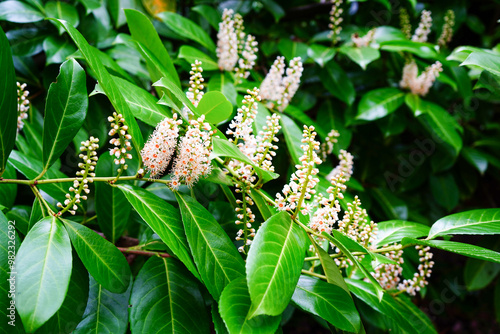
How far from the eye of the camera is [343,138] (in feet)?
6.84

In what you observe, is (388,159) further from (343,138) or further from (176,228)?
(176,228)

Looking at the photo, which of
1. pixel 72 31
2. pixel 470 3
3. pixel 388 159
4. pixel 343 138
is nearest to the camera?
pixel 72 31

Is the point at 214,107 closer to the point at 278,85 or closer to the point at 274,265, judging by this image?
the point at 274,265

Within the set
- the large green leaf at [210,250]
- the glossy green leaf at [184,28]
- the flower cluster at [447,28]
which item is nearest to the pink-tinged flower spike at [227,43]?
the glossy green leaf at [184,28]

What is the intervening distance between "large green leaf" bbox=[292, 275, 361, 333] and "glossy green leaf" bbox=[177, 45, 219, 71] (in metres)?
1.09

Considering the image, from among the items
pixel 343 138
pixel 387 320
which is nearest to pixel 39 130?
pixel 343 138

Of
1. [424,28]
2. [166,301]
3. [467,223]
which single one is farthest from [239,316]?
[424,28]

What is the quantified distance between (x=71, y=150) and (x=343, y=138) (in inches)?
53.5

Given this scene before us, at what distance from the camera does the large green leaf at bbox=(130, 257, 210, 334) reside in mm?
958

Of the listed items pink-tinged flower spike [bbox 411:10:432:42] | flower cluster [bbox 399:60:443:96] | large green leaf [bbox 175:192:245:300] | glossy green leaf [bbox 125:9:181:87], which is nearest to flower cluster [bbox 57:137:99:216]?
large green leaf [bbox 175:192:245:300]

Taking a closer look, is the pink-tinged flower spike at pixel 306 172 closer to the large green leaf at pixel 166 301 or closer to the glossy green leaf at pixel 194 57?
the large green leaf at pixel 166 301

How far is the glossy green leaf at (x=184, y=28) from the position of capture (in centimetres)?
185

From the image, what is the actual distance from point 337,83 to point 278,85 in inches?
21.1

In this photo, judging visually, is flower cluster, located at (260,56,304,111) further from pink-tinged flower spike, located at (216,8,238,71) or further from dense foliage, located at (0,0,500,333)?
pink-tinged flower spike, located at (216,8,238,71)
